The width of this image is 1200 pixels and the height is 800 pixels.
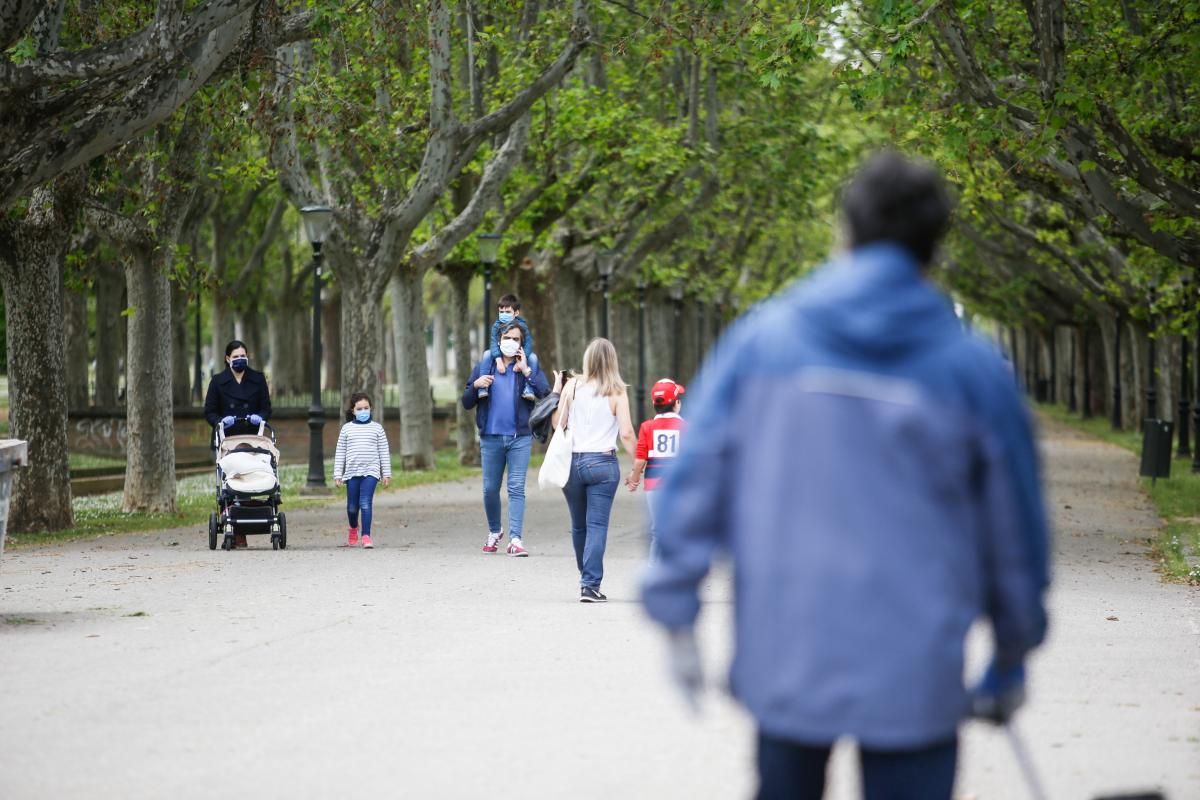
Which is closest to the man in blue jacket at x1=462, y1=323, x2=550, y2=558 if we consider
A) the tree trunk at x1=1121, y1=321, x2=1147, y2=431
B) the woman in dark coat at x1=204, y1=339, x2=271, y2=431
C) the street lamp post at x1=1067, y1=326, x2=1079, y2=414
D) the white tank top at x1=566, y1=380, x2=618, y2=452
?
the woman in dark coat at x1=204, y1=339, x2=271, y2=431

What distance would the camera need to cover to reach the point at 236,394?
56.0ft

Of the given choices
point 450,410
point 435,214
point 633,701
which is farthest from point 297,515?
point 450,410

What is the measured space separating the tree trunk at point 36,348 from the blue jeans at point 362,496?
454cm

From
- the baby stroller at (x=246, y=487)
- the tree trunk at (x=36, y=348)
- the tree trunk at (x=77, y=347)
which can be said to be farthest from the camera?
the tree trunk at (x=77, y=347)

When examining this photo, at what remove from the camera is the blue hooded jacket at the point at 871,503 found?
360cm

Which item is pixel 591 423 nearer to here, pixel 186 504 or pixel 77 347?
pixel 186 504

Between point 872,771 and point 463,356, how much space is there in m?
32.7

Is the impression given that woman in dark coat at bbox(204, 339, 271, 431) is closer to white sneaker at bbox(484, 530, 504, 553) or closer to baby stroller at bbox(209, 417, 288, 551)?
baby stroller at bbox(209, 417, 288, 551)

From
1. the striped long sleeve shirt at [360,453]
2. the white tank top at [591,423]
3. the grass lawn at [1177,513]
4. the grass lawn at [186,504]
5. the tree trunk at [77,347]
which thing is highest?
the tree trunk at [77,347]

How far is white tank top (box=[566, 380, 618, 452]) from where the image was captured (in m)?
12.6

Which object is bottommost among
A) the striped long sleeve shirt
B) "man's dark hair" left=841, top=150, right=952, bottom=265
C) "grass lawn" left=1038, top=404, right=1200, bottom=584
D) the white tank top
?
"grass lawn" left=1038, top=404, right=1200, bottom=584

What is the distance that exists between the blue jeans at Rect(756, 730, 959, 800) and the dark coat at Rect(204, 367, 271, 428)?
13.5m

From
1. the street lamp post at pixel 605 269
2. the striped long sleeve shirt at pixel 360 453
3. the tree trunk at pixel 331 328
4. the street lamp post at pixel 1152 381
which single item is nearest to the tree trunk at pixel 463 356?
the street lamp post at pixel 605 269

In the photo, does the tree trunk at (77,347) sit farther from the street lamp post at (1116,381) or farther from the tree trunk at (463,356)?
the street lamp post at (1116,381)
